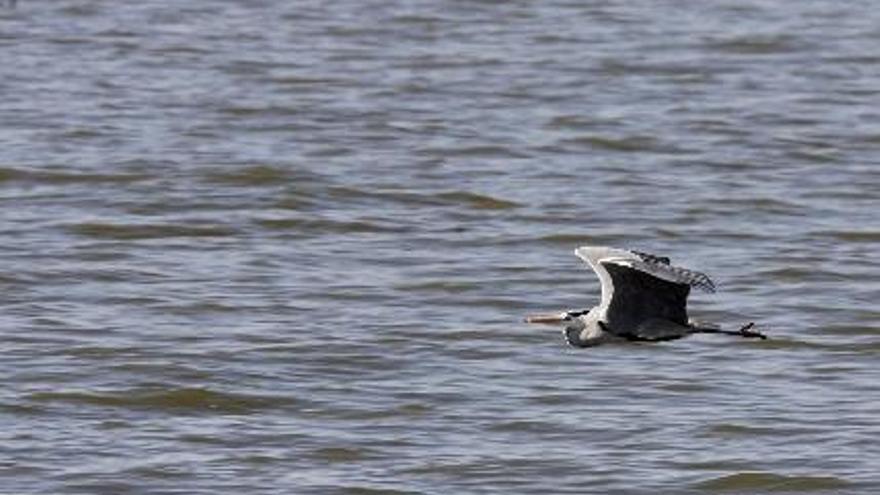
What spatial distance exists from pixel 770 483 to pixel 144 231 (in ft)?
17.6

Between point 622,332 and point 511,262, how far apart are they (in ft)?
15.4

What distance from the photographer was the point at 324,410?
39.3 feet

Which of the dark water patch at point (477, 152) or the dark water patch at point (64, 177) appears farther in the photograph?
the dark water patch at point (477, 152)

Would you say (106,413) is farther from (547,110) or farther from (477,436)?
(547,110)

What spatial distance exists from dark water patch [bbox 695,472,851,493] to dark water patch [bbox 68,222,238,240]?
5025 millimetres

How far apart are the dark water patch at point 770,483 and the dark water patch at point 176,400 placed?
75.0 inches

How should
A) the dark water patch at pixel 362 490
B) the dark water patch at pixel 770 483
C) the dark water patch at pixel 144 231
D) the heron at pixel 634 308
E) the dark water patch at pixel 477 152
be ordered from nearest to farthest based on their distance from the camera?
1. the heron at pixel 634 308
2. the dark water patch at pixel 362 490
3. the dark water patch at pixel 770 483
4. the dark water patch at pixel 144 231
5. the dark water patch at pixel 477 152

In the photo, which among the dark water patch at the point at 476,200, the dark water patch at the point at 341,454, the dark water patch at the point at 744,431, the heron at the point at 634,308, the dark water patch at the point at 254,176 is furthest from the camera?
the dark water patch at the point at 254,176

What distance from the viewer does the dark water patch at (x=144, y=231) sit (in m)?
15.5

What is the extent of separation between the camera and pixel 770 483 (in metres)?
11.0

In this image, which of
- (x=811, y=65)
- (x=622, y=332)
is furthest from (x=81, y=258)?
(x=811, y=65)

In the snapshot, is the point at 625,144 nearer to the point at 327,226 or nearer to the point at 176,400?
the point at 327,226

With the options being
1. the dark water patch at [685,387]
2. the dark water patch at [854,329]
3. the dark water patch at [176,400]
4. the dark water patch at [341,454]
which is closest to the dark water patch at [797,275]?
the dark water patch at [854,329]

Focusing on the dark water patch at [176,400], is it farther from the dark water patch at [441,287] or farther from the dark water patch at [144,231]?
the dark water patch at [144,231]
